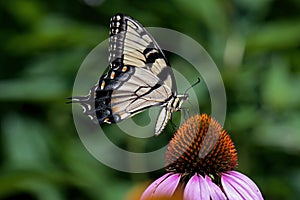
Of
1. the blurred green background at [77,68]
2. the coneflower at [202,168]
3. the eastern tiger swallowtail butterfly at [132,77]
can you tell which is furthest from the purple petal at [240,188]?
the blurred green background at [77,68]

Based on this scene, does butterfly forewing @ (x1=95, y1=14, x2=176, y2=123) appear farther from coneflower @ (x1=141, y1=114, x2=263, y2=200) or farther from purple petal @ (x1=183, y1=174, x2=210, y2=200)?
purple petal @ (x1=183, y1=174, x2=210, y2=200)

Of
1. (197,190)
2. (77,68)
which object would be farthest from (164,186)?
(77,68)

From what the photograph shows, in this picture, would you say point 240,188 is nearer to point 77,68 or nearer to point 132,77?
point 132,77

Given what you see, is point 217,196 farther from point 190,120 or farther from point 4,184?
point 4,184

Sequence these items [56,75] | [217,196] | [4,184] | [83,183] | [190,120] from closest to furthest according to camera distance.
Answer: [217,196] → [190,120] → [4,184] → [83,183] → [56,75]

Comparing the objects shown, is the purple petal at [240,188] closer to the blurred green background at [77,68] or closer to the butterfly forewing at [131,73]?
the butterfly forewing at [131,73]

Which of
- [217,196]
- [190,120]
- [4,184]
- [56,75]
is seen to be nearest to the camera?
[217,196]

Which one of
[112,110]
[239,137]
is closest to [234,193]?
[112,110]
